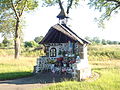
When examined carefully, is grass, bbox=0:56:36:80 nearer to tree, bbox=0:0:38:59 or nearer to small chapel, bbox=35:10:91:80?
small chapel, bbox=35:10:91:80

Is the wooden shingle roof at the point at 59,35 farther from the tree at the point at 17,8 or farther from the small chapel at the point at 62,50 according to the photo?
the tree at the point at 17,8

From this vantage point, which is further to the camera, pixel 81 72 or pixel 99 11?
pixel 99 11

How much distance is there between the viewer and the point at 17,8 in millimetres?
32750

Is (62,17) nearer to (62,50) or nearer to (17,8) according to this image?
(62,50)

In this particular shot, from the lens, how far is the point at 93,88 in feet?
37.0

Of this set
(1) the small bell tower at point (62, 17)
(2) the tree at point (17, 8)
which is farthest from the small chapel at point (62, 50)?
(2) the tree at point (17, 8)

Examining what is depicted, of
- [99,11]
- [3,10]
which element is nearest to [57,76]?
[99,11]

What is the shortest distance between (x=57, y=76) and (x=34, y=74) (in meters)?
2.32

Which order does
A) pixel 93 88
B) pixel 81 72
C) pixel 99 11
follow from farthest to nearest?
pixel 99 11 < pixel 81 72 < pixel 93 88

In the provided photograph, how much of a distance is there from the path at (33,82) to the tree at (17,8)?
50.8 ft

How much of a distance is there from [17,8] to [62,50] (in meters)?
17.4

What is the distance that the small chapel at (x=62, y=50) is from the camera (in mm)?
16750

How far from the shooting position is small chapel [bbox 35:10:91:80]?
16.8m

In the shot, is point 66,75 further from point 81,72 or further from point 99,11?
point 99,11
